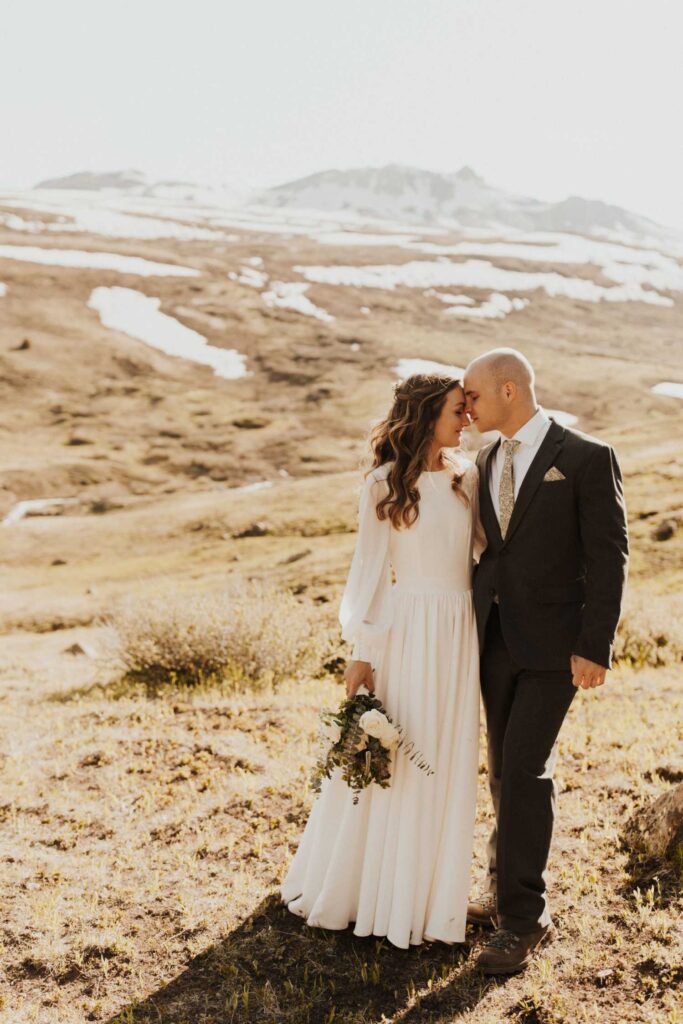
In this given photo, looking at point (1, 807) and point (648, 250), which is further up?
point (648, 250)

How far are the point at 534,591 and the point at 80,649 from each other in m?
9.44

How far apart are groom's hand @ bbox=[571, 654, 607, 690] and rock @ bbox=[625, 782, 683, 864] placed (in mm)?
1654

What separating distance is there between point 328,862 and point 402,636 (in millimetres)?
1243

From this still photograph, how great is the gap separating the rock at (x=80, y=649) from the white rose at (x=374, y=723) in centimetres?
870

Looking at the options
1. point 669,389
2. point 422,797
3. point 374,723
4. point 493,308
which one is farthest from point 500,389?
point 493,308

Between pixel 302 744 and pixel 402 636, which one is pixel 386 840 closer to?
pixel 402 636

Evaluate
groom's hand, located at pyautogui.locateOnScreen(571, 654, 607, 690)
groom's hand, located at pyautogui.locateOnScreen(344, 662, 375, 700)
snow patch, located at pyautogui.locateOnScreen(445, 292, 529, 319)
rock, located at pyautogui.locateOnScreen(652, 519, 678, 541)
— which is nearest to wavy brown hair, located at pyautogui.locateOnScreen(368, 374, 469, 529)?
groom's hand, located at pyautogui.locateOnScreen(344, 662, 375, 700)

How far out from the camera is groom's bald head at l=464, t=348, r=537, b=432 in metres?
4.05

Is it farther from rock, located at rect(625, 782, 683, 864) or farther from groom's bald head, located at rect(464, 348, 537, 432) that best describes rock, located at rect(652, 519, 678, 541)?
groom's bald head, located at rect(464, 348, 537, 432)

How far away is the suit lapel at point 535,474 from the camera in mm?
3967

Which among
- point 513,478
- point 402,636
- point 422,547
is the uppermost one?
point 513,478

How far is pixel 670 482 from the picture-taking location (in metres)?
16.2

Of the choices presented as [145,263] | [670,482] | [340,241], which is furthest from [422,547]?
[340,241]

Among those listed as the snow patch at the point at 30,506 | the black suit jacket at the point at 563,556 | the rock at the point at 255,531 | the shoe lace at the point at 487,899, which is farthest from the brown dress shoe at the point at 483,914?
the snow patch at the point at 30,506
